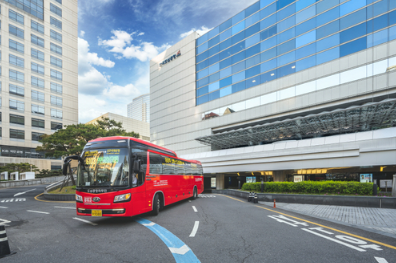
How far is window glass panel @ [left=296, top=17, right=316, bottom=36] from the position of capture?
25750 mm

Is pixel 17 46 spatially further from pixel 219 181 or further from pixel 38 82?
pixel 219 181

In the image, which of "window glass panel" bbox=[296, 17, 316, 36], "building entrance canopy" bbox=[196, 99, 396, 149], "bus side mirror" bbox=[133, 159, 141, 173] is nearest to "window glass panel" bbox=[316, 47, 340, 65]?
"window glass panel" bbox=[296, 17, 316, 36]

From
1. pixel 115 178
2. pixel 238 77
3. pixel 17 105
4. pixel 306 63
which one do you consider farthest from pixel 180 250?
pixel 17 105

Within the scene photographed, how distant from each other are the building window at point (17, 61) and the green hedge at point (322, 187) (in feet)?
197

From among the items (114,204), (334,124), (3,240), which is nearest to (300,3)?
(334,124)

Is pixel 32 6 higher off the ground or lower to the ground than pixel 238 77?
higher

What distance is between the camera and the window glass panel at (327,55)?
2358 cm

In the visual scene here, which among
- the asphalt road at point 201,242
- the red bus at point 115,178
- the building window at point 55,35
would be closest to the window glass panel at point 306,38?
the asphalt road at point 201,242

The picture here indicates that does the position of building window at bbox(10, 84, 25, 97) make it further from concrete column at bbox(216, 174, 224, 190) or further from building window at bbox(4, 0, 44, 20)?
concrete column at bbox(216, 174, 224, 190)

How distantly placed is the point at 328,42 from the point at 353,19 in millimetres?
2869

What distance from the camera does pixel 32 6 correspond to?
5419cm

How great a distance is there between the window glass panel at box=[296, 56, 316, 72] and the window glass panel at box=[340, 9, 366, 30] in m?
3.98

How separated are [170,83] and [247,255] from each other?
4204 cm

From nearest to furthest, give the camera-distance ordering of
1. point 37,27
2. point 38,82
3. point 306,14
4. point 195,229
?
point 195,229, point 306,14, point 38,82, point 37,27
